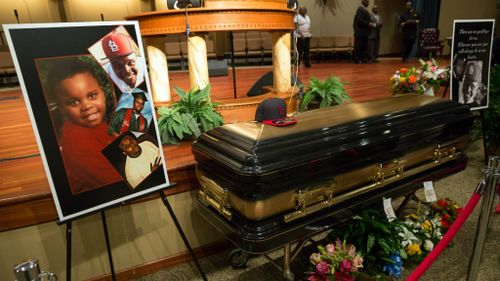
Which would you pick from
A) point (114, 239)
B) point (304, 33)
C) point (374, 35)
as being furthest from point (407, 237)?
point (374, 35)

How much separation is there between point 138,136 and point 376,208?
4.65ft

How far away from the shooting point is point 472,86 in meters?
2.83

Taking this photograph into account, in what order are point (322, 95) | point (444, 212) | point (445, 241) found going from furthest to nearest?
point (322, 95), point (444, 212), point (445, 241)

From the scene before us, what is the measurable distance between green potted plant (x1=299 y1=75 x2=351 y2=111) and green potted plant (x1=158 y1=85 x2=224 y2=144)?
124cm

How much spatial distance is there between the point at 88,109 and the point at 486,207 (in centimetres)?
164

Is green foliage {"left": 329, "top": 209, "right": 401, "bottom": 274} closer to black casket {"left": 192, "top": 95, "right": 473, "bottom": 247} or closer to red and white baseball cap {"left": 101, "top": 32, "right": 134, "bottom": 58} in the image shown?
black casket {"left": 192, "top": 95, "right": 473, "bottom": 247}

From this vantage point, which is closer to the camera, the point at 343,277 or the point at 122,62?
the point at 122,62

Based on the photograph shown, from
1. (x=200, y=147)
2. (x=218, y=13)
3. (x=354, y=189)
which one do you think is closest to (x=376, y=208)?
(x=354, y=189)

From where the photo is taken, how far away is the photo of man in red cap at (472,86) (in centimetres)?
279

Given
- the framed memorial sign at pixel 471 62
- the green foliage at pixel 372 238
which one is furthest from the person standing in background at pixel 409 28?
the green foliage at pixel 372 238

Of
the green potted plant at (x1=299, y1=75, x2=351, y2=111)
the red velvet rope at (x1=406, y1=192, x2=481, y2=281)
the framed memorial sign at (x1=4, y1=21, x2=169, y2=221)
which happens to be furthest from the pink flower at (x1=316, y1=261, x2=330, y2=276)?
the green potted plant at (x1=299, y1=75, x2=351, y2=111)

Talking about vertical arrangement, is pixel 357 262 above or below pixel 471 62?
below

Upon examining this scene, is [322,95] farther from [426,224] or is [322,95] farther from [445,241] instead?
[445,241]

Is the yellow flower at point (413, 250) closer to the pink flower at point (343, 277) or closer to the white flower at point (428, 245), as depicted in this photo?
the white flower at point (428, 245)
